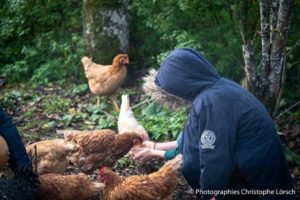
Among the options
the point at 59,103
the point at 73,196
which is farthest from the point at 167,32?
the point at 73,196

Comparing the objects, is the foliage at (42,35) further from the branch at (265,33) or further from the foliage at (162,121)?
the branch at (265,33)

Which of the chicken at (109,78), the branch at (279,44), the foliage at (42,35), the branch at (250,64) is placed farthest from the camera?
the foliage at (42,35)

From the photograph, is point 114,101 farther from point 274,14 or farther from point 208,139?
point 208,139

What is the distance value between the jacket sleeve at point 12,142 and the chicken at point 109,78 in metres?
4.40

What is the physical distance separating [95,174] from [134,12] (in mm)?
4960

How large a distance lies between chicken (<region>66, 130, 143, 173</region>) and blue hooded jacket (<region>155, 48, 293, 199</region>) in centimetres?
187

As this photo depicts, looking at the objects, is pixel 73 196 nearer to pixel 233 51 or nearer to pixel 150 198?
pixel 150 198

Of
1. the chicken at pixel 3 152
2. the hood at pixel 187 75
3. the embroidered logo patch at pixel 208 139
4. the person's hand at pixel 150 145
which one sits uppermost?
the hood at pixel 187 75

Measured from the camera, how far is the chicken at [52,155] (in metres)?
5.47

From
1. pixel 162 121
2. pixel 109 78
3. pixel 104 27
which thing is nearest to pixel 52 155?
pixel 162 121

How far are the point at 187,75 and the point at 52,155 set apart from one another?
2.20m

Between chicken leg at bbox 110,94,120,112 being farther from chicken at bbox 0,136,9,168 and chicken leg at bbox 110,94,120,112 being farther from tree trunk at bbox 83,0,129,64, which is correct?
chicken at bbox 0,136,9,168

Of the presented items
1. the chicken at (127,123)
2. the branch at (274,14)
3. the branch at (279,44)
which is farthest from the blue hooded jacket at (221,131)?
the chicken at (127,123)

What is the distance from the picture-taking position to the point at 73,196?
4.95 meters
